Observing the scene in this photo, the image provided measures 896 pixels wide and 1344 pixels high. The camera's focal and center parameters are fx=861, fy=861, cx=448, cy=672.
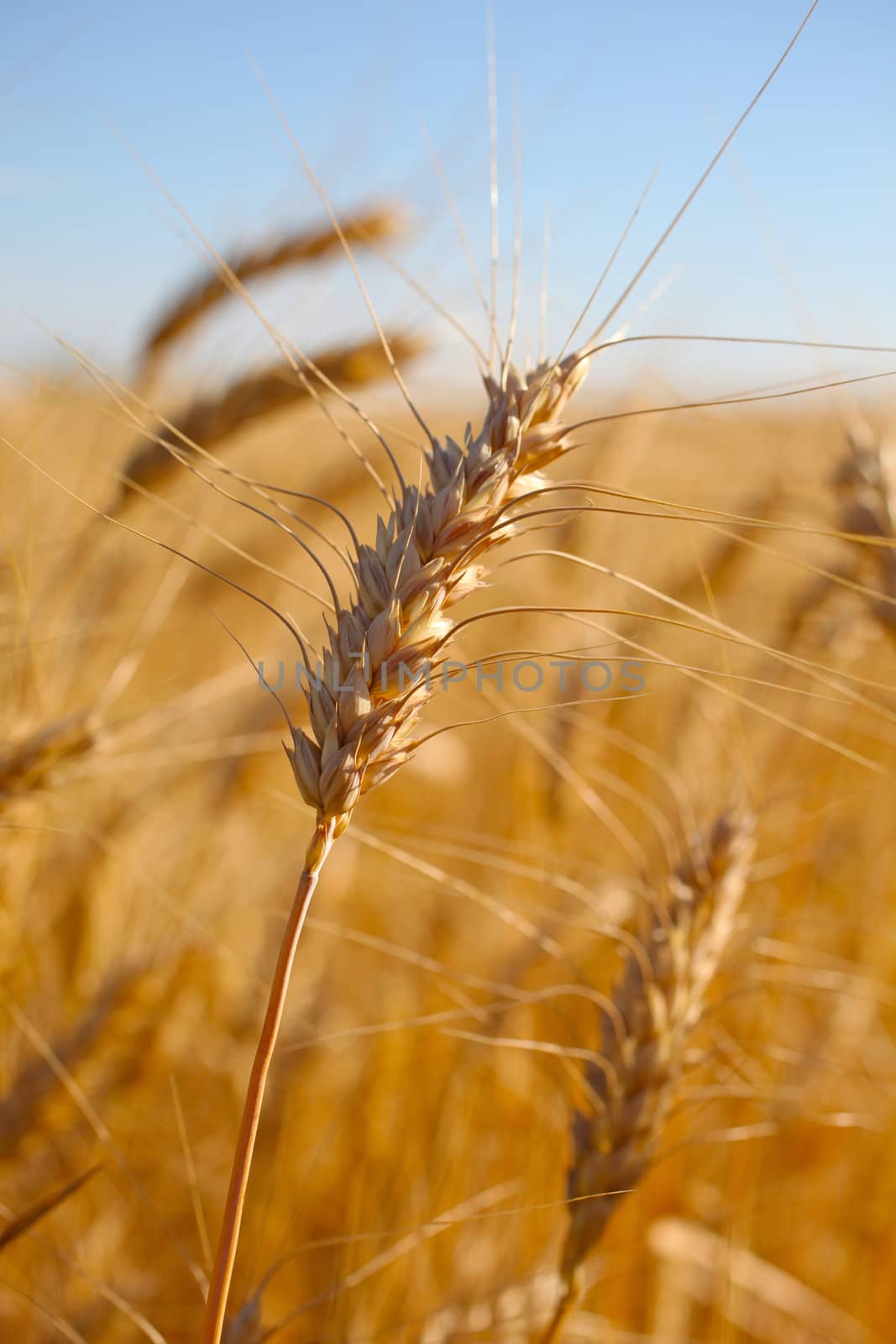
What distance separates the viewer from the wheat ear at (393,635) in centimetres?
45

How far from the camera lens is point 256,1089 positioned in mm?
443

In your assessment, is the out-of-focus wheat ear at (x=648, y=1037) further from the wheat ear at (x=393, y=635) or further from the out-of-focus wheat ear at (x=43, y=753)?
the out-of-focus wheat ear at (x=43, y=753)

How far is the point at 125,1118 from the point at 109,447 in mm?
1275

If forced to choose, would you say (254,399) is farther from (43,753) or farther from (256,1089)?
(256,1089)

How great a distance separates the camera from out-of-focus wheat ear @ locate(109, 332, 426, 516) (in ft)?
4.03

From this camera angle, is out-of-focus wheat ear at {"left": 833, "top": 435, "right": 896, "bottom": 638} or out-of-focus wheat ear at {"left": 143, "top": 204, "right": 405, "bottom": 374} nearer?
out-of-focus wheat ear at {"left": 833, "top": 435, "right": 896, "bottom": 638}

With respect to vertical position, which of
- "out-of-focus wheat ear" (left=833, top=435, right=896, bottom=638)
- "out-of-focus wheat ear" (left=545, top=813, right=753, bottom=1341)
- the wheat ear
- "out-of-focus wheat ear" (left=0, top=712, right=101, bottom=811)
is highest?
"out-of-focus wheat ear" (left=833, top=435, right=896, bottom=638)

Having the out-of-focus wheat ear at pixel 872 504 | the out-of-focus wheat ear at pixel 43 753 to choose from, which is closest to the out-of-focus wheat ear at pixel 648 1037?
the out-of-focus wheat ear at pixel 872 504

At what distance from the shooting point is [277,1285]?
1.31m

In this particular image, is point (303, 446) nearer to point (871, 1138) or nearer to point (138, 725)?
point (138, 725)

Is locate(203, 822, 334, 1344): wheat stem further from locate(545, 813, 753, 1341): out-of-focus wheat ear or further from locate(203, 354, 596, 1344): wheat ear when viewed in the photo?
locate(545, 813, 753, 1341): out-of-focus wheat ear

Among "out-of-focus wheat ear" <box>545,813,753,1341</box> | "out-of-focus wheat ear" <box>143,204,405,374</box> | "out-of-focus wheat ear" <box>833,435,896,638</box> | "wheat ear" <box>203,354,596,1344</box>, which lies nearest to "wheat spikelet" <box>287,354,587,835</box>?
"wheat ear" <box>203,354,596,1344</box>

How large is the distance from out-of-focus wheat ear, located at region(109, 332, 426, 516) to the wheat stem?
0.92m

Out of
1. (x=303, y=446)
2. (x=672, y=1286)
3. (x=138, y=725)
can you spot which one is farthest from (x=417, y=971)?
(x=303, y=446)
